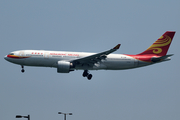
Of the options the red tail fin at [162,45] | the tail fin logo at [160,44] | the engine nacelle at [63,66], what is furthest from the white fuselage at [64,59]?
the tail fin logo at [160,44]

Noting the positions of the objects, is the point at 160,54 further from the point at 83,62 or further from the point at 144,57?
the point at 83,62

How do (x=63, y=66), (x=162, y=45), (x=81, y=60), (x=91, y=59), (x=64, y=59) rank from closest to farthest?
(x=63, y=66)
(x=81, y=60)
(x=91, y=59)
(x=64, y=59)
(x=162, y=45)

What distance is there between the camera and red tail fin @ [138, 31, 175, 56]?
5811 cm

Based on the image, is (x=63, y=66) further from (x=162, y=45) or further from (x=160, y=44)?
(x=162, y=45)

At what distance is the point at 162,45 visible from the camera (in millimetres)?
58969

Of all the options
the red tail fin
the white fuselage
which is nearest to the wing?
the white fuselage

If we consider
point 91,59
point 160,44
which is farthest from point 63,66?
point 160,44

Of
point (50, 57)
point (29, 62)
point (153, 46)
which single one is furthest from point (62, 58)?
point (153, 46)

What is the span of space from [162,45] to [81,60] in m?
16.5

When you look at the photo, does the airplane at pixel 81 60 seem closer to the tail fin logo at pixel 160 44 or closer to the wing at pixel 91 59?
the wing at pixel 91 59

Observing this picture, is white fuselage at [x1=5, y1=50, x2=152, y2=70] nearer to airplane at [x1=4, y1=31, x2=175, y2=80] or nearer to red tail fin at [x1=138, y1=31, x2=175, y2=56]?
airplane at [x1=4, y1=31, x2=175, y2=80]

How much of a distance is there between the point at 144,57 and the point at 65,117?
807 inches

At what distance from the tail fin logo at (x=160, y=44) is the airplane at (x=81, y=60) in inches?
58.7

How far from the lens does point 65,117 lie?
41.9 meters
